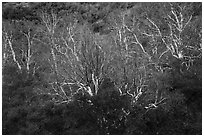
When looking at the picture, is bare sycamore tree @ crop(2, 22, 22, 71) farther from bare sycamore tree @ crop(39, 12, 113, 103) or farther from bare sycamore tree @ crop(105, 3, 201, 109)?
bare sycamore tree @ crop(105, 3, 201, 109)

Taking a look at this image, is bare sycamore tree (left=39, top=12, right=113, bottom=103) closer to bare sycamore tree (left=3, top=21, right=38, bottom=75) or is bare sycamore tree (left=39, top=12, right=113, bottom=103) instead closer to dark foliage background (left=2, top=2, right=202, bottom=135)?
dark foliage background (left=2, top=2, right=202, bottom=135)

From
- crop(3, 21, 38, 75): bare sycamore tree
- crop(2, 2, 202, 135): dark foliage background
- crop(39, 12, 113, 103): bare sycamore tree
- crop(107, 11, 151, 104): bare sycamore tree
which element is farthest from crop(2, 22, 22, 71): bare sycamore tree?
crop(107, 11, 151, 104): bare sycamore tree

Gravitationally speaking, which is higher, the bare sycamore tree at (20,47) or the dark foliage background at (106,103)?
the bare sycamore tree at (20,47)

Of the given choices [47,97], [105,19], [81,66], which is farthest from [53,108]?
[105,19]

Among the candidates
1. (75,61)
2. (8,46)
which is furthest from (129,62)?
(8,46)

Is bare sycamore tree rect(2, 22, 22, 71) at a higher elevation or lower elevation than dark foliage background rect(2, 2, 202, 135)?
higher

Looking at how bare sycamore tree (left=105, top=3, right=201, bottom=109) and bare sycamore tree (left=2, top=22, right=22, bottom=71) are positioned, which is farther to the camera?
bare sycamore tree (left=2, top=22, right=22, bottom=71)

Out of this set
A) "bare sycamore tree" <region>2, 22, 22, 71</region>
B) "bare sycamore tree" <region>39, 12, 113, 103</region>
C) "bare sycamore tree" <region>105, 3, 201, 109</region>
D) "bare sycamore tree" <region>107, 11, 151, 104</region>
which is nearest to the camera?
"bare sycamore tree" <region>39, 12, 113, 103</region>

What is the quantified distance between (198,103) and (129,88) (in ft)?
13.6

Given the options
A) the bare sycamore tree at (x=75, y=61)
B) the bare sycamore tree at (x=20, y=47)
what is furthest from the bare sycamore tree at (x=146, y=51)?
the bare sycamore tree at (x=20, y=47)

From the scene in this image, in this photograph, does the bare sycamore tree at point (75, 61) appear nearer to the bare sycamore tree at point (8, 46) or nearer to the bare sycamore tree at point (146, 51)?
the bare sycamore tree at point (146, 51)

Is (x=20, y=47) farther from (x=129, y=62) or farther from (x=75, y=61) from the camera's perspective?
(x=129, y=62)

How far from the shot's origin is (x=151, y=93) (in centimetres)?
1714

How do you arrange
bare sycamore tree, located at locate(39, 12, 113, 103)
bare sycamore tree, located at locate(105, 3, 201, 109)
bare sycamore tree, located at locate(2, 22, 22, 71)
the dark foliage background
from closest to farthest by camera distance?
the dark foliage background
bare sycamore tree, located at locate(39, 12, 113, 103)
bare sycamore tree, located at locate(105, 3, 201, 109)
bare sycamore tree, located at locate(2, 22, 22, 71)
